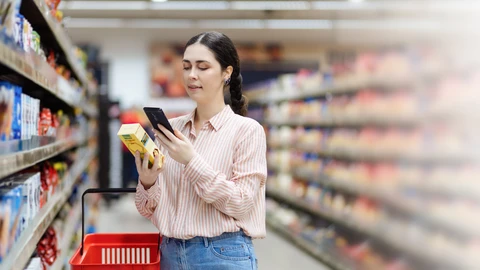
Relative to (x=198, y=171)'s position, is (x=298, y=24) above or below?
above

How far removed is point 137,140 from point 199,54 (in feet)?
1.39

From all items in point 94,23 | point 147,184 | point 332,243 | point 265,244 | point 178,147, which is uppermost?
point 94,23

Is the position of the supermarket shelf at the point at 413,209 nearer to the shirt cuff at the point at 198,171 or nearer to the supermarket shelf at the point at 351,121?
the supermarket shelf at the point at 351,121

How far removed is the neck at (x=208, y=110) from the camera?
2.18 meters

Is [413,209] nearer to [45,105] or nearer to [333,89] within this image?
[45,105]

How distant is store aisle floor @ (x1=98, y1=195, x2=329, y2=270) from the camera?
626 centimetres

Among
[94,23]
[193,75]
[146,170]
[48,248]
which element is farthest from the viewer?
[94,23]

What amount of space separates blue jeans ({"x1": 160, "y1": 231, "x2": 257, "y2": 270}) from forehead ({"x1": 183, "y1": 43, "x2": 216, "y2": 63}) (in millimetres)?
623

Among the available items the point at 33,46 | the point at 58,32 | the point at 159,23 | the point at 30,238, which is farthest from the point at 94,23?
the point at 30,238

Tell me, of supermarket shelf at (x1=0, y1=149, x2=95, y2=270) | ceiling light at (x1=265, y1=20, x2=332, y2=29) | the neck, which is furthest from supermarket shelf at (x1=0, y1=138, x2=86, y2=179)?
ceiling light at (x1=265, y1=20, x2=332, y2=29)

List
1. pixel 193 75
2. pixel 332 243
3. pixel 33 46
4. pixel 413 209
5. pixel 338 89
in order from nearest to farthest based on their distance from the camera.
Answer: pixel 193 75, pixel 33 46, pixel 413 209, pixel 332 243, pixel 338 89

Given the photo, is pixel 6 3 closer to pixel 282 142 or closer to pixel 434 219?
pixel 434 219

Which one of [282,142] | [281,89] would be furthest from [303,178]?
[281,89]

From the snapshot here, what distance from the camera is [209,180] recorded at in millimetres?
1939
